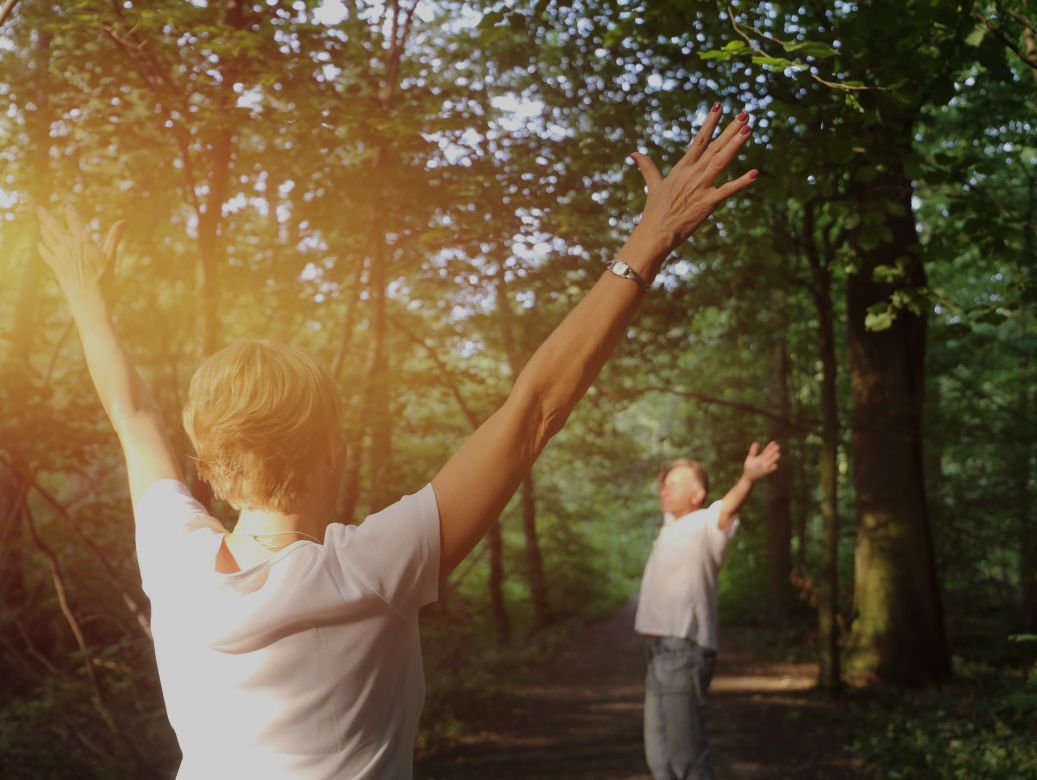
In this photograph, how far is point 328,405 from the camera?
5.99 ft

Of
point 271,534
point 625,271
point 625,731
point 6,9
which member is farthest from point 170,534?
point 625,731

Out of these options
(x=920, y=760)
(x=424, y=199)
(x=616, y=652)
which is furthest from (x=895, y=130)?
(x=616, y=652)

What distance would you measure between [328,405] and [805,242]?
10.4m

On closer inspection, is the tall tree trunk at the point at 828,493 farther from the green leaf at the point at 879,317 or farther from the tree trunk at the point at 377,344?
the tree trunk at the point at 377,344

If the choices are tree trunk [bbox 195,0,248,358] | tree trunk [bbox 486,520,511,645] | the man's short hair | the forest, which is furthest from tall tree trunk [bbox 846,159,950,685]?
tree trunk [bbox 195,0,248,358]

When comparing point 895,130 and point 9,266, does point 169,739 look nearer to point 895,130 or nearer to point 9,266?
point 9,266

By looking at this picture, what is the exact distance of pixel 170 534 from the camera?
1845mm

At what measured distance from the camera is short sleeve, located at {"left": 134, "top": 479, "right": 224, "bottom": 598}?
1.78 m

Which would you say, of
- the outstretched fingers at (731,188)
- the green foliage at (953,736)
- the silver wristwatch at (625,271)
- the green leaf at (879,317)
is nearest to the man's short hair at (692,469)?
the green leaf at (879,317)

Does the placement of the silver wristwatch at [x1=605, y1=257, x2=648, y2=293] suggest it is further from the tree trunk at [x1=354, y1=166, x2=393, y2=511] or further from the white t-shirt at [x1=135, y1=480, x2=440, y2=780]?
the tree trunk at [x1=354, y1=166, x2=393, y2=511]

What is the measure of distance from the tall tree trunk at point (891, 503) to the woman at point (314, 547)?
10980mm

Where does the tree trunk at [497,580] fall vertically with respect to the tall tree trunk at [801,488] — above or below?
below

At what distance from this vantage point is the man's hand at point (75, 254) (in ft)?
7.30

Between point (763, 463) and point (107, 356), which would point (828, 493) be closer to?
point (763, 463)
